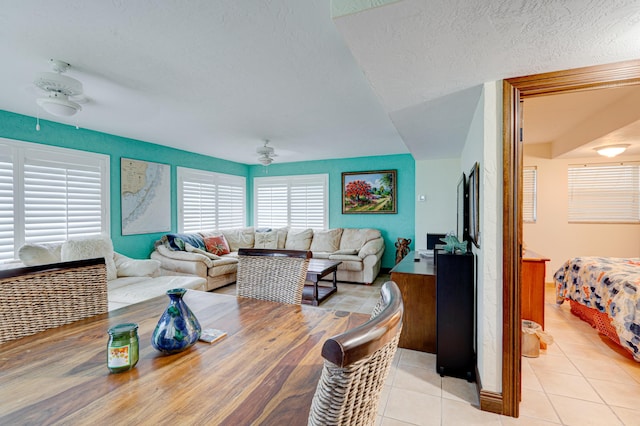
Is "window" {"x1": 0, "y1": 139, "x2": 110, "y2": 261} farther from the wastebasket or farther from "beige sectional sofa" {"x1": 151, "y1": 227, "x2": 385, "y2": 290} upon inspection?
the wastebasket

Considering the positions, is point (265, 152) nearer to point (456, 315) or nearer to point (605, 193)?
point (456, 315)

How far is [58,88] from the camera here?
218cm

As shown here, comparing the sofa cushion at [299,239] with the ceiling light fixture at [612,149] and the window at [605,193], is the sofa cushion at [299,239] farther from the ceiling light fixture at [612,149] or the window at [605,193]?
the ceiling light fixture at [612,149]

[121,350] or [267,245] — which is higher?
[121,350]

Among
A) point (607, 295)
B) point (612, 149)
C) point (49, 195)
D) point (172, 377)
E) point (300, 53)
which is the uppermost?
point (300, 53)

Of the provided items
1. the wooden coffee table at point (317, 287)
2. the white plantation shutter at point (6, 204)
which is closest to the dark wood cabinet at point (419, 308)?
the wooden coffee table at point (317, 287)

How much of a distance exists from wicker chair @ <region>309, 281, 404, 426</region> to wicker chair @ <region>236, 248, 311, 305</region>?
42.7 inches

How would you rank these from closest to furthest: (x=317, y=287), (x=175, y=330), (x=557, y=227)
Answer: (x=175, y=330), (x=317, y=287), (x=557, y=227)

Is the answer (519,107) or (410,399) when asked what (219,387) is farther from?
(519,107)

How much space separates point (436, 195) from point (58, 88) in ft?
14.8

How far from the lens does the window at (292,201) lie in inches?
248

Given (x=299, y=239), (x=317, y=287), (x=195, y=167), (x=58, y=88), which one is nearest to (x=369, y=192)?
(x=299, y=239)

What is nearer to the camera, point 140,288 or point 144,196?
point 140,288

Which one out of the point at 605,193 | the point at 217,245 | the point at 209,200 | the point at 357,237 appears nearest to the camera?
the point at 605,193
